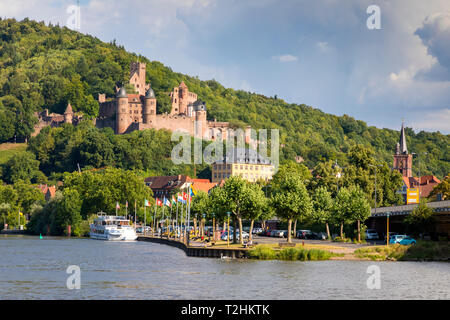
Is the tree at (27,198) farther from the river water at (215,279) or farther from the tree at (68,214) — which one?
the river water at (215,279)

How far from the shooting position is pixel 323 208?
96.9 metres

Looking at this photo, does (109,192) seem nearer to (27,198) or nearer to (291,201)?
(27,198)

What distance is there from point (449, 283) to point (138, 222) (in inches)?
3939

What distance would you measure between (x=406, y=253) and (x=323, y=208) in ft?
96.9

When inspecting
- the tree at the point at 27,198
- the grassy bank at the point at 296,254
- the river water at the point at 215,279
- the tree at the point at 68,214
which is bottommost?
the river water at the point at 215,279

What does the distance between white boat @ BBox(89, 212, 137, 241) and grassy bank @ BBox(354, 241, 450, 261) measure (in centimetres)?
5319

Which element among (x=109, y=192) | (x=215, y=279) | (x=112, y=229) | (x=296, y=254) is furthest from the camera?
(x=109, y=192)

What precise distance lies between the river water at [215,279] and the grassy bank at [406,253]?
80.1 inches

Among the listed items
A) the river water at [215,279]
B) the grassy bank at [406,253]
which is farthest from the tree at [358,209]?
the river water at [215,279]

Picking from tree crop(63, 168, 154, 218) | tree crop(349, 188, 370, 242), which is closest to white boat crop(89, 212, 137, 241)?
tree crop(63, 168, 154, 218)

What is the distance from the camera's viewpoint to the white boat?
375 ft

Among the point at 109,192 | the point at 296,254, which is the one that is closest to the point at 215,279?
the point at 296,254

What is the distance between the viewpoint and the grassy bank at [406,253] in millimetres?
66812
